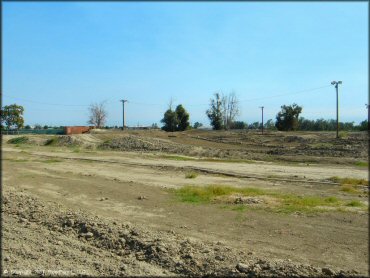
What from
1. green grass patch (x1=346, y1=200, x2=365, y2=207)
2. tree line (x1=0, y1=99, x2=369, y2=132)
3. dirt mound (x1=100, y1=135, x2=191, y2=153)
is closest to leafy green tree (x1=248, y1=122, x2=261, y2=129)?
tree line (x1=0, y1=99, x2=369, y2=132)

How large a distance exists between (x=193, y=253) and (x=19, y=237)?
348 cm

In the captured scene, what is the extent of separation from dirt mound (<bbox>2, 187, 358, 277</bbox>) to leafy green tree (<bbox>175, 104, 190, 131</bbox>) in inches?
2715

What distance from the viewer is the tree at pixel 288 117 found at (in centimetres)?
7100

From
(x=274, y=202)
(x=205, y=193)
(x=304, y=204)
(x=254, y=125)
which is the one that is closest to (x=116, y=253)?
(x=274, y=202)

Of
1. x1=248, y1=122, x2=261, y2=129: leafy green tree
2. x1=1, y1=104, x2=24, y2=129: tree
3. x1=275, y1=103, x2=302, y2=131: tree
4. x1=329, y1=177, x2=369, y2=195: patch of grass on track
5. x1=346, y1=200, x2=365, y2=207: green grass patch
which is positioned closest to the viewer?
x1=346, y1=200, x2=365, y2=207: green grass patch

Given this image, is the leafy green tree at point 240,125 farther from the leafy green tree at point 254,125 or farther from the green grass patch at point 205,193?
the green grass patch at point 205,193

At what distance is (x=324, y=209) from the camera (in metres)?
10.7

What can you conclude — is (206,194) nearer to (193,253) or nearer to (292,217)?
(292,217)

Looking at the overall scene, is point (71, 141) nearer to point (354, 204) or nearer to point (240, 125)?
point (354, 204)

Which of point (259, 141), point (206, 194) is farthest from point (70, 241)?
point (259, 141)

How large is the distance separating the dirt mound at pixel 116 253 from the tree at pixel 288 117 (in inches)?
2568

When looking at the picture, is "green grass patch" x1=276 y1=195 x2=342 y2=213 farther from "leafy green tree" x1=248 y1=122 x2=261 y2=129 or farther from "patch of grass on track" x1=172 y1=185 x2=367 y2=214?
"leafy green tree" x1=248 y1=122 x2=261 y2=129

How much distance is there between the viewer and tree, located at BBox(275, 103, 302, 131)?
2795 inches

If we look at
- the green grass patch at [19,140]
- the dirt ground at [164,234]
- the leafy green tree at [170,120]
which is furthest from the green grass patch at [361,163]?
the leafy green tree at [170,120]
